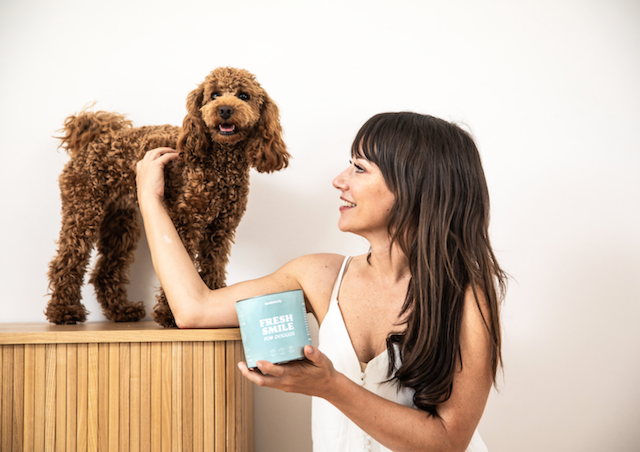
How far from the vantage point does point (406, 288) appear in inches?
37.6

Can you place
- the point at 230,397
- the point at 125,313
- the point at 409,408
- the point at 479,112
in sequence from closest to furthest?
1. the point at 409,408
2. the point at 230,397
3. the point at 125,313
4. the point at 479,112

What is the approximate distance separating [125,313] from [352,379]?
0.67 meters

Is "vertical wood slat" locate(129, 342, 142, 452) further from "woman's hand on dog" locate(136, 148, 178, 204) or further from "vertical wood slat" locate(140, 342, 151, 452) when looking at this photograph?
"woman's hand on dog" locate(136, 148, 178, 204)

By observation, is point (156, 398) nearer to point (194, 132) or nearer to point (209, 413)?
point (209, 413)

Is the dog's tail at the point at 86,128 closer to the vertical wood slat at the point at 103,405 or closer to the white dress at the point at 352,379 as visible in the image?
the vertical wood slat at the point at 103,405

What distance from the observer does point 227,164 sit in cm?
95

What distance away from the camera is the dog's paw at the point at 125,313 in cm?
115

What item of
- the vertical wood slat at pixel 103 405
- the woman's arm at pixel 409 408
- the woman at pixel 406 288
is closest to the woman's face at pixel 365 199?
the woman at pixel 406 288

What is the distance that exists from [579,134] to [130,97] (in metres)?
1.46

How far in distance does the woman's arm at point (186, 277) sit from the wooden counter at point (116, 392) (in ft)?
0.15

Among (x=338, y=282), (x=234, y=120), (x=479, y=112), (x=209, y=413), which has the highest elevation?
(x=479, y=112)

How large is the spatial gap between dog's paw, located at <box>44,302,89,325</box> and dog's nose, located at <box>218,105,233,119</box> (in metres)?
0.60

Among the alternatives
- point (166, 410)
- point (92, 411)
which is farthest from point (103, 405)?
point (166, 410)

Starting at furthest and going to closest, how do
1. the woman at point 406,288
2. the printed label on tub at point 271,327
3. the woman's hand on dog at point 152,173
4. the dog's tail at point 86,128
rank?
the dog's tail at point 86,128
the woman's hand on dog at point 152,173
the woman at point 406,288
the printed label on tub at point 271,327
